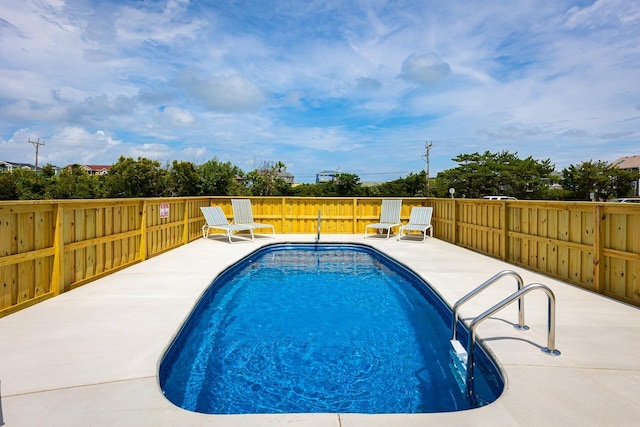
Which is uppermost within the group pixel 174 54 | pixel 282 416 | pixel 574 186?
pixel 174 54

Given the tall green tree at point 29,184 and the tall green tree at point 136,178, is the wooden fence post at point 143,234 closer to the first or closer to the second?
the tall green tree at point 136,178

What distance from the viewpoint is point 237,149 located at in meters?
36.2

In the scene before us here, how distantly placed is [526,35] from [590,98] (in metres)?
4.51

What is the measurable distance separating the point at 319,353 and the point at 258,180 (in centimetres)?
3601

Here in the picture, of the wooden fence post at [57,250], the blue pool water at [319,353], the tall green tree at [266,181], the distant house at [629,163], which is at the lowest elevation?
the blue pool water at [319,353]

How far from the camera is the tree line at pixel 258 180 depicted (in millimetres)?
32781

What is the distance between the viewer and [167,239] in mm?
7879

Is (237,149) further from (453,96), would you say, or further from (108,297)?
(108,297)

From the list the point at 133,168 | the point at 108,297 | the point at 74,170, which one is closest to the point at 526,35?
the point at 108,297

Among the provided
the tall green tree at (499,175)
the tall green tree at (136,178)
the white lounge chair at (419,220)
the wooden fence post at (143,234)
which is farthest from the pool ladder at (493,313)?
the tall green tree at (136,178)

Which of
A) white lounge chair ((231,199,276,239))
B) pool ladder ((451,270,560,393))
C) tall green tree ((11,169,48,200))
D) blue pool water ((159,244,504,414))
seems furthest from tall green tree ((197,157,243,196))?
pool ladder ((451,270,560,393))

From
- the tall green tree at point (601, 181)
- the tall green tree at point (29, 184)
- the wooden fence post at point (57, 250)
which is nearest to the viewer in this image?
the wooden fence post at point (57, 250)

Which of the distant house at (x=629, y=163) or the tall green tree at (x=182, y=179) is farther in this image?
the distant house at (x=629, y=163)

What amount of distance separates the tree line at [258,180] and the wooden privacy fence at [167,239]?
28.7 metres
